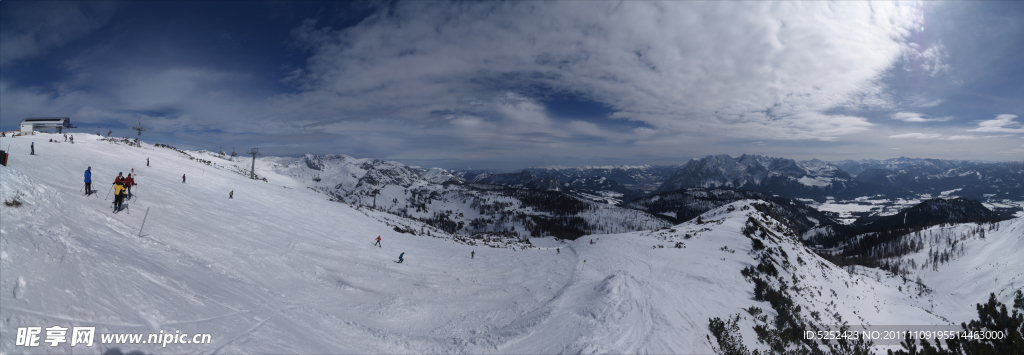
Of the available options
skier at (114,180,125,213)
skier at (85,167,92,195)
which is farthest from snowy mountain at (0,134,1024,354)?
skier at (114,180,125,213)

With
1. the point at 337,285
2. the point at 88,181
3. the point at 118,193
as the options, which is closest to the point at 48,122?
the point at 88,181

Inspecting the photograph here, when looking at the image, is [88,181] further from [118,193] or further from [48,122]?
[48,122]

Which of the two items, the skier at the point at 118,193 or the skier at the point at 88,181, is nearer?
the skier at the point at 118,193

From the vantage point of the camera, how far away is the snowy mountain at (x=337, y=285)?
883cm

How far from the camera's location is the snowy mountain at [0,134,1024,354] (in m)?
8.83

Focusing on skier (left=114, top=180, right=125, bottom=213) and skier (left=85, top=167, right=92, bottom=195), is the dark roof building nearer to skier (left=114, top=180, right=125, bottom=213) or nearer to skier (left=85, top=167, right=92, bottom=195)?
skier (left=85, top=167, right=92, bottom=195)

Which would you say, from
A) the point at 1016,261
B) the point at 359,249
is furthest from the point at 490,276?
the point at 1016,261

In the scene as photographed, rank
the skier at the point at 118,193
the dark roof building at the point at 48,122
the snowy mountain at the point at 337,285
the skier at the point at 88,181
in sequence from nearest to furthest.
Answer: the snowy mountain at the point at 337,285 < the skier at the point at 118,193 < the skier at the point at 88,181 < the dark roof building at the point at 48,122

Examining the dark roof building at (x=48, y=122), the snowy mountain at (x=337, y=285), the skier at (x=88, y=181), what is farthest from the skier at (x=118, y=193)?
the dark roof building at (x=48, y=122)

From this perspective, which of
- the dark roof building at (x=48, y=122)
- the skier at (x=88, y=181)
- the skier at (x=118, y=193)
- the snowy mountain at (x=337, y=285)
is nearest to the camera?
the snowy mountain at (x=337, y=285)

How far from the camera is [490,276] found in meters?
24.5

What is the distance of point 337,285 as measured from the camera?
16.7 meters

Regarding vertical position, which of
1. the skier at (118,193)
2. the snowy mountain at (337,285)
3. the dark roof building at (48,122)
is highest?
the dark roof building at (48,122)

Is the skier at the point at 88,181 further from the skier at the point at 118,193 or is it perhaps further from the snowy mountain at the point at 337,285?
the skier at the point at 118,193
